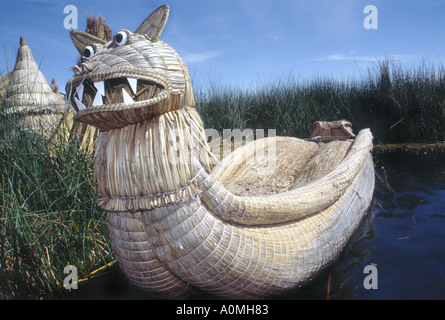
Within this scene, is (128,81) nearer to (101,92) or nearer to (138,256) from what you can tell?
(101,92)

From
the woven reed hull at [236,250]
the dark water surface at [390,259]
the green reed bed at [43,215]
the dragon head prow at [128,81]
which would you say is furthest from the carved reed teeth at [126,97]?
the green reed bed at [43,215]

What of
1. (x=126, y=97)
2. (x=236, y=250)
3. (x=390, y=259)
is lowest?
(x=390, y=259)

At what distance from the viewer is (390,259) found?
263cm

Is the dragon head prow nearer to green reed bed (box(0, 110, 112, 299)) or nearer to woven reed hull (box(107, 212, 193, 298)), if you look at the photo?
woven reed hull (box(107, 212, 193, 298))

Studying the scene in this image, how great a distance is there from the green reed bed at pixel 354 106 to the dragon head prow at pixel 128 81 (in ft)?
18.3

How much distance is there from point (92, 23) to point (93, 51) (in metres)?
4.98

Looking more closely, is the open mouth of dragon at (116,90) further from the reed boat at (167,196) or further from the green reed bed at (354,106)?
the green reed bed at (354,106)

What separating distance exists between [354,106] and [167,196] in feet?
29.0

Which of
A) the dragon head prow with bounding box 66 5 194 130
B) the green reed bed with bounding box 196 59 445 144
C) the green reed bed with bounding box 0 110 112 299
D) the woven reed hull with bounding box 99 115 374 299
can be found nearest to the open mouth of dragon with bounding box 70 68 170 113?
the dragon head prow with bounding box 66 5 194 130

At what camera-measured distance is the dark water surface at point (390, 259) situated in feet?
6.98

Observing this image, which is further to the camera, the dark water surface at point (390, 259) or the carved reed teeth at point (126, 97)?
the dark water surface at point (390, 259)

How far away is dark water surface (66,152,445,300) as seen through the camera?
83.8 inches

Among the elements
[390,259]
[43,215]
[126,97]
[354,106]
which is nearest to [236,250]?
[126,97]
